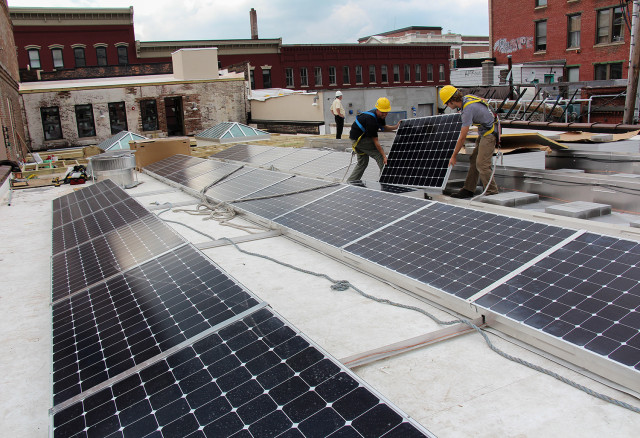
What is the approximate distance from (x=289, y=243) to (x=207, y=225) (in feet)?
7.85

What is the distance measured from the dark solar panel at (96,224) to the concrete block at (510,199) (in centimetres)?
543

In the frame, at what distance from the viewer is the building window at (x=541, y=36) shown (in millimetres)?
50250

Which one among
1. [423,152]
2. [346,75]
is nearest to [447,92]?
[423,152]

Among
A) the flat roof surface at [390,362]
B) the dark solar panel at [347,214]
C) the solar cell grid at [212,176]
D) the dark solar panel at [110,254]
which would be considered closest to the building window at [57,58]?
the solar cell grid at [212,176]

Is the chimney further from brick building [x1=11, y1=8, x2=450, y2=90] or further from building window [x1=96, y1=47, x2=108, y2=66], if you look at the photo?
building window [x1=96, y1=47, x2=108, y2=66]

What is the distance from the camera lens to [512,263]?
4.85m

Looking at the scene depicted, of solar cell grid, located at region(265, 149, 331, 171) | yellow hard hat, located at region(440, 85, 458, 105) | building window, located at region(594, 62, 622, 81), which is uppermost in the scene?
building window, located at region(594, 62, 622, 81)

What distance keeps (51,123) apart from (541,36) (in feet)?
147

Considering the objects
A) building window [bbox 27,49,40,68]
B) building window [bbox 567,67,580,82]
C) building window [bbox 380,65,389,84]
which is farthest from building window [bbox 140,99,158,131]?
building window [bbox 567,67,580,82]

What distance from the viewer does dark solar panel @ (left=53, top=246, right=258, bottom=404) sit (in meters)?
3.68

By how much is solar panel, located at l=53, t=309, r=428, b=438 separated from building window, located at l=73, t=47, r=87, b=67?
55.7 m

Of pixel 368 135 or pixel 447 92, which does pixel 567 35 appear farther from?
pixel 447 92

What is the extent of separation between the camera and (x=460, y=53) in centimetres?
9400

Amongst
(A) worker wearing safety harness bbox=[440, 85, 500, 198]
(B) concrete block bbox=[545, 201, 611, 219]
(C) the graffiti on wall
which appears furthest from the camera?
(C) the graffiti on wall
